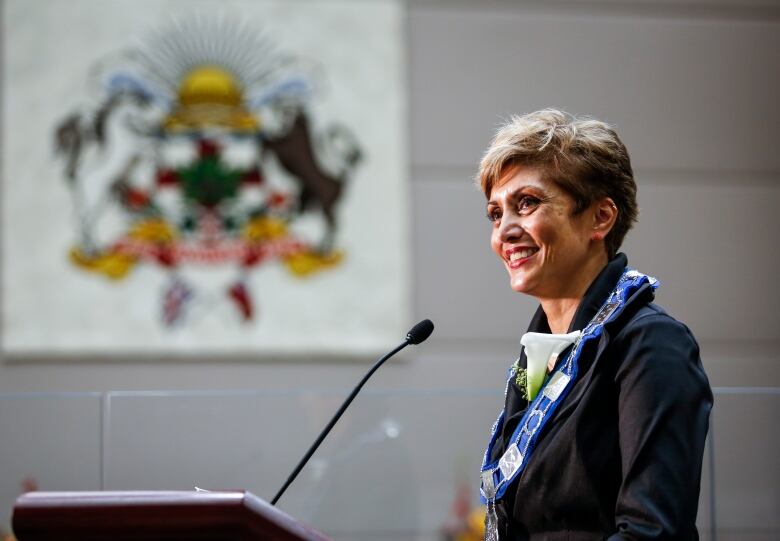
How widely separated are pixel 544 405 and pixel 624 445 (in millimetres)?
174

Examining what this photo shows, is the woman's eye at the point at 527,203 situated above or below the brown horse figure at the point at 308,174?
below

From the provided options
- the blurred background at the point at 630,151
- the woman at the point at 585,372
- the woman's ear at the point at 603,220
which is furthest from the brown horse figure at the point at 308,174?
the woman's ear at the point at 603,220

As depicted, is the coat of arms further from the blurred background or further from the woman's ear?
the woman's ear

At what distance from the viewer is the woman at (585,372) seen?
121cm

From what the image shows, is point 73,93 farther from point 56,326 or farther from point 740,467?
point 740,467

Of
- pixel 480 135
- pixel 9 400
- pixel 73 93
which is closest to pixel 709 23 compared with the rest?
pixel 480 135

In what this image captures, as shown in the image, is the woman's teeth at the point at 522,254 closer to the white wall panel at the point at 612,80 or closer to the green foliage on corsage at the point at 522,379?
the green foliage on corsage at the point at 522,379

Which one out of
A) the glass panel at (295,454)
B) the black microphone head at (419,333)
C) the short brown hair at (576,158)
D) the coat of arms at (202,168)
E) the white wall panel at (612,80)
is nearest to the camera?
the short brown hair at (576,158)

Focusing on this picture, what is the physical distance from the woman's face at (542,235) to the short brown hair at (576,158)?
0.02 meters

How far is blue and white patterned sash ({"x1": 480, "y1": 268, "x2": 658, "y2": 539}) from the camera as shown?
1.36 meters

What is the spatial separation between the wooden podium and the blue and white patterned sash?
47 centimetres

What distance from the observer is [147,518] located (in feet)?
3.21

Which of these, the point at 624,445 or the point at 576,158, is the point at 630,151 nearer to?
the point at 576,158

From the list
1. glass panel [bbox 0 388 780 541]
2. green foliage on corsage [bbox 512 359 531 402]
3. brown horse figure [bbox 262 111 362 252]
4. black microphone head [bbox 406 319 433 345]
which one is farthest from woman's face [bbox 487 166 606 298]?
brown horse figure [bbox 262 111 362 252]
